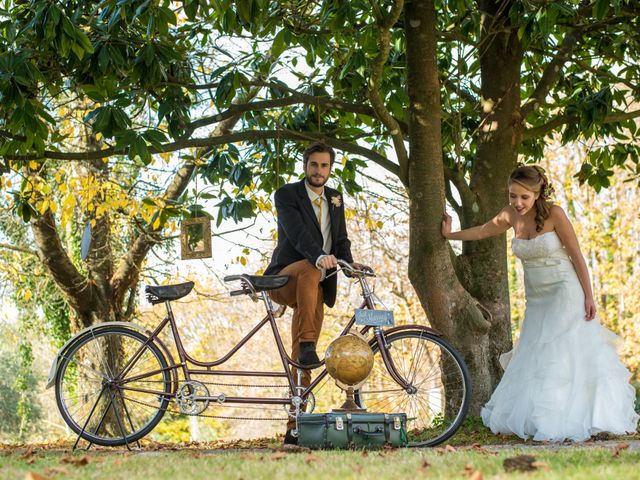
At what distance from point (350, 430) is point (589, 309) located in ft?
6.66

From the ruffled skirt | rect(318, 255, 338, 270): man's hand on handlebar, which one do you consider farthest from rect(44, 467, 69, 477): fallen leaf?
the ruffled skirt

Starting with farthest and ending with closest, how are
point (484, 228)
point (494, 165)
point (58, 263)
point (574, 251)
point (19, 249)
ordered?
point (19, 249)
point (58, 263)
point (494, 165)
point (484, 228)
point (574, 251)

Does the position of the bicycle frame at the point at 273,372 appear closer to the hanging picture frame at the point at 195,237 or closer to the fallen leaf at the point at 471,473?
the hanging picture frame at the point at 195,237

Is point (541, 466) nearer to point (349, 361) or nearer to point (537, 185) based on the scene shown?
point (349, 361)

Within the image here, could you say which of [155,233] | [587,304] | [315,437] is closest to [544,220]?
[587,304]

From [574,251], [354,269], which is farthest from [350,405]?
[574,251]

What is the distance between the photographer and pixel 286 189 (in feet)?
19.4

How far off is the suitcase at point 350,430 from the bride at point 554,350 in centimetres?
117

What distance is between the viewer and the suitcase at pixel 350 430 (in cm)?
516

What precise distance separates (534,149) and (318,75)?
2.32 metres

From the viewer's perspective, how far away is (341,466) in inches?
152

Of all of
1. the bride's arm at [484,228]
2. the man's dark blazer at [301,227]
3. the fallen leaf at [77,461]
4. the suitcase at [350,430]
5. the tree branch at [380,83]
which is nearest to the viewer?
the fallen leaf at [77,461]

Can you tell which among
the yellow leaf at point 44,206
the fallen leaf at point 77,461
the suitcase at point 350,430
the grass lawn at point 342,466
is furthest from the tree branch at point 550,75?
the fallen leaf at point 77,461

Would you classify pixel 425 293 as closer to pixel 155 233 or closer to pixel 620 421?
pixel 620 421
